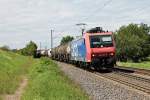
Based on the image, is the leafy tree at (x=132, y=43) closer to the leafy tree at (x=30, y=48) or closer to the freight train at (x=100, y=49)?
the leafy tree at (x=30, y=48)

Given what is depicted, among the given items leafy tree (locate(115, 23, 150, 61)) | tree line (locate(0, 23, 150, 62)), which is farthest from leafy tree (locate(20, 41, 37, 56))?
leafy tree (locate(115, 23, 150, 61))

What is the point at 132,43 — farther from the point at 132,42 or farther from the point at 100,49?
the point at 100,49

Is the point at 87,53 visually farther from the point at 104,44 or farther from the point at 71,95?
the point at 71,95

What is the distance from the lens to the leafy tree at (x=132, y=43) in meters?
91.9

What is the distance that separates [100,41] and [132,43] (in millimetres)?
63495

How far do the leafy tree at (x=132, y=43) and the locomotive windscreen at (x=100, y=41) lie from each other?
50855 millimetres

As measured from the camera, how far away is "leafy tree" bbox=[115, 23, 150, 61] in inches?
3620

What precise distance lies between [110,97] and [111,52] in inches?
682

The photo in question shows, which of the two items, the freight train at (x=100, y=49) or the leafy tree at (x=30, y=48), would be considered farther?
the leafy tree at (x=30, y=48)

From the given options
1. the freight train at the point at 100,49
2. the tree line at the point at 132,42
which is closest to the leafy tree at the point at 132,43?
the tree line at the point at 132,42

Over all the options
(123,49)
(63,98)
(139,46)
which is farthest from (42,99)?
(139,46)

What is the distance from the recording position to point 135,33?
11669cm

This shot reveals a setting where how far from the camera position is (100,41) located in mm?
35875

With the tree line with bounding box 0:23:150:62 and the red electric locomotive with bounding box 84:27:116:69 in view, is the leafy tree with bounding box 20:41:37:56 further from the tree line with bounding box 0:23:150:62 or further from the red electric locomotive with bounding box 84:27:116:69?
the red electric locomotive with bounding box 84:27:116:69
